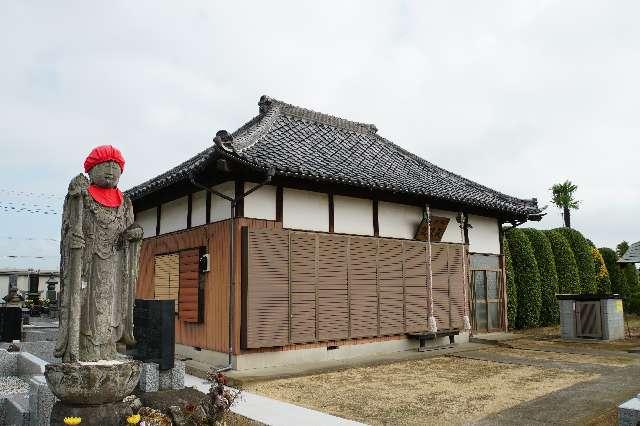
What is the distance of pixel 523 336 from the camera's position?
15.5 meters

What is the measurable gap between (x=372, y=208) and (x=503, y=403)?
21.0 ft

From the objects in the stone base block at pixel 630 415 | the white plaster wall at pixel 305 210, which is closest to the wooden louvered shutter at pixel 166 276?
the white plaster wall at pixel 305 210

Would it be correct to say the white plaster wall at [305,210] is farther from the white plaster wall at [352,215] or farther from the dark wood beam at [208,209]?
the dark wood beam at [208,209]

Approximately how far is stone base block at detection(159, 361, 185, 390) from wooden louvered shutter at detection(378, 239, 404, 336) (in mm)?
6721

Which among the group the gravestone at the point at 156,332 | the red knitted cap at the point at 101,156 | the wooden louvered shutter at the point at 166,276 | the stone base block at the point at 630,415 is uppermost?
the red knitted cap at the point at 101,156

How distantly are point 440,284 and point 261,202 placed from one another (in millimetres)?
6087

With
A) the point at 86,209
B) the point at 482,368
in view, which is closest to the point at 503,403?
the point at 482,368

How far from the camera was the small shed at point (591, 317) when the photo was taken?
14367 mm

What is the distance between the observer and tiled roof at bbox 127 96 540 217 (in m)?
10.6

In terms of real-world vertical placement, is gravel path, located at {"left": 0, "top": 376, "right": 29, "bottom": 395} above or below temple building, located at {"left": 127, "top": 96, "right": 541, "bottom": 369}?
below

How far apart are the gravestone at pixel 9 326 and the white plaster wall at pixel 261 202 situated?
20.5 ft

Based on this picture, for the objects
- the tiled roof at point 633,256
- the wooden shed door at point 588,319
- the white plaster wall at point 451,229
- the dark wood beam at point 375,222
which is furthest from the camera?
the tiled roof at point 633,256

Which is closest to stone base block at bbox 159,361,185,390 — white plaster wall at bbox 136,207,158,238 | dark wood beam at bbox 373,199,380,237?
dark wood beam at bbox 373,199,380,237

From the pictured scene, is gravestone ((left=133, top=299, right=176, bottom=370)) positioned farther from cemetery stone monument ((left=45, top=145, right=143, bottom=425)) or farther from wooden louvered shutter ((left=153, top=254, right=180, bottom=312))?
wooden louvered shutter ((left=153, top=254, right=180, bottom=312))
